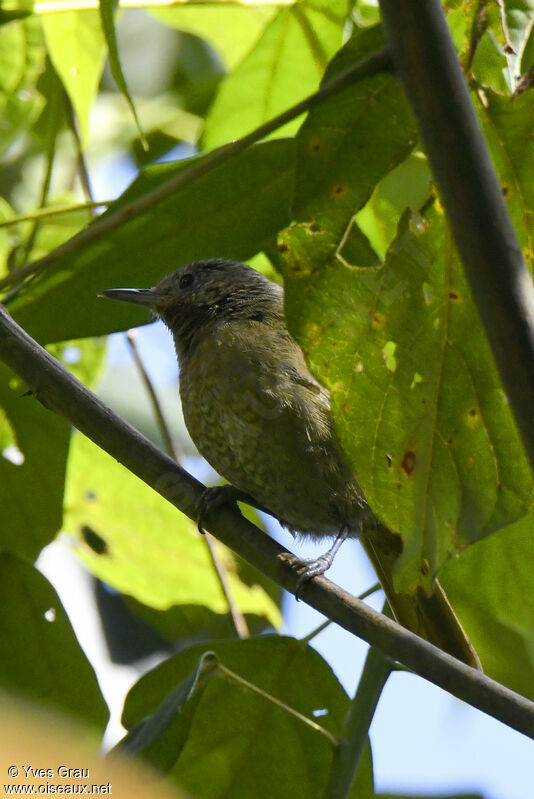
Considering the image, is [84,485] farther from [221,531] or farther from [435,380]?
[435,380]

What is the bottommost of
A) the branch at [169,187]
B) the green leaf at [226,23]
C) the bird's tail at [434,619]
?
the bird's tail at [434,619]

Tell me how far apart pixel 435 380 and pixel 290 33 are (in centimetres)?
171

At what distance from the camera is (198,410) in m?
3.47

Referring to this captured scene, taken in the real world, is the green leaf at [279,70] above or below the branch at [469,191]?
above

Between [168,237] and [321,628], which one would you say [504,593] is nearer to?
[321,628]

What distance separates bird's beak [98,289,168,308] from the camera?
3111 mm

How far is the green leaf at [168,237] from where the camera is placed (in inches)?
103

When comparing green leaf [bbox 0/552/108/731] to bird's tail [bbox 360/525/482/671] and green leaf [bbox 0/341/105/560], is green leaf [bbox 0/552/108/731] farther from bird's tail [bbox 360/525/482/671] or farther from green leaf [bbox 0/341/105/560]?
bird's tail [bbox 360/525/482/671]

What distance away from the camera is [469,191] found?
4.91 ft

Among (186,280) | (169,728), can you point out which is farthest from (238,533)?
(186,280)

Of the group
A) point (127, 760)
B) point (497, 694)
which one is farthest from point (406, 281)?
point (127, 760)

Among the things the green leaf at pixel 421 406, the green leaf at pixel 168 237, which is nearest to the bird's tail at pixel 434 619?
the green leaf at pixel 168 237

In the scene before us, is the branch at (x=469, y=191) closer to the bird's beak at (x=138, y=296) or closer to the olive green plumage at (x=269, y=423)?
the bird's beak at (x=138, y=296)

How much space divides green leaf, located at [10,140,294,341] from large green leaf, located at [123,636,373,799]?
3.25 ft
